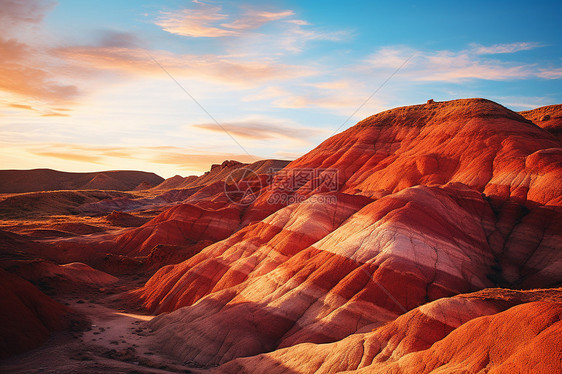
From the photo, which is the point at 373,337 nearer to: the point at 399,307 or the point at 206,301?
the point at 399,307

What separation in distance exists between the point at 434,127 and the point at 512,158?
67.0 feet

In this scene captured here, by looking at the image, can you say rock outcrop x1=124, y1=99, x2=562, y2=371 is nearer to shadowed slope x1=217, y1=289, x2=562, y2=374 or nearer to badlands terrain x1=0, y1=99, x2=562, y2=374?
badlands terrain x1=0, y1=99, x2=562, y2=374

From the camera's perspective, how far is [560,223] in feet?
109

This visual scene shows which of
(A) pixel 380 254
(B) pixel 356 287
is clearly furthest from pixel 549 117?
(B) pixel 356 287

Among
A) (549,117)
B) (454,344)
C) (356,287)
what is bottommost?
(356,287)

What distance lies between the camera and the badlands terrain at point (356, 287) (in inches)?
747

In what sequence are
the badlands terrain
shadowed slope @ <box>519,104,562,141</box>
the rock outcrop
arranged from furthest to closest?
shadowed slope @ <box>519,104,562,141</box> < the rock outcrop < the badlands terrain

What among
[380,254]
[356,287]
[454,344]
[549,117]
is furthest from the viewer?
[549,117]

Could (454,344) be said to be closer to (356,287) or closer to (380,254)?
(356,287)

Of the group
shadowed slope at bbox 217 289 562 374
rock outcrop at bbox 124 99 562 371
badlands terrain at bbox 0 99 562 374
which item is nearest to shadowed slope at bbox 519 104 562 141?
rock outcrop at bbox 124 99 562 371

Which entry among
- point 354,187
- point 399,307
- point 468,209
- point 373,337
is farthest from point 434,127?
point 373,337

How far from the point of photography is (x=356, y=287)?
85.9 feet

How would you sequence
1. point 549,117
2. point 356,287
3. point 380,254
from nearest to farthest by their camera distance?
point 356,287 → point 380,254 → point 549,117

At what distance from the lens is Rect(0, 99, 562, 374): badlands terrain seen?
62.2ft
